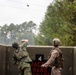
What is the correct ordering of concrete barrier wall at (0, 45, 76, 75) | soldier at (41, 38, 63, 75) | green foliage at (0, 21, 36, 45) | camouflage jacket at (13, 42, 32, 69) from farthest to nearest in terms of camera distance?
green foliage at (0, 21, 36, 45), concrete barrier wall at (0, 45, 76, 75), camouflage jacket at (13, 42, 32, 69), soldier at (41, 38, 63, 75)

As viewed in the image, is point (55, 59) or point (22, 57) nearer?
point (55, 59)

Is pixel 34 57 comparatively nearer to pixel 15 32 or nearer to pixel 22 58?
pixel 22 58

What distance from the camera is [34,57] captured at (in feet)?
34.7

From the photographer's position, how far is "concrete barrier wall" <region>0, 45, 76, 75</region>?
34.3 feet

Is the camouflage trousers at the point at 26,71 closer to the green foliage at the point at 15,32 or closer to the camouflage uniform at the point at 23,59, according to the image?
the camouflage uniform at the point at 23,59

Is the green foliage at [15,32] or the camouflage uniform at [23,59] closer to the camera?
the camouflage uniform at [23,59]

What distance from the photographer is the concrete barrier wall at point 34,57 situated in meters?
10.5

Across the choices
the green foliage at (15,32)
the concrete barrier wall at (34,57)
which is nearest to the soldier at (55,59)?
the concrete barrier wall at (34,57)

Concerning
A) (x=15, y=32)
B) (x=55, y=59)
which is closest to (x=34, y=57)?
(x=55, y=59)

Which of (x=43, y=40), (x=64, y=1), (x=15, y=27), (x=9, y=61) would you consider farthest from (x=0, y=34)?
(x=9, y=61)

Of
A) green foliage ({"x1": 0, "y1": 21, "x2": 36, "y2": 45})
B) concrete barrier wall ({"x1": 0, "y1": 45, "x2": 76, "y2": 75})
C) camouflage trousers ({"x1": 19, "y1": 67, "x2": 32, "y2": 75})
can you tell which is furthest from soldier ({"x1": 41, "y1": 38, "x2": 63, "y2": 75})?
green foliage ({"x1": 0, "y1": 21, "x2": 36, "y2": 45})

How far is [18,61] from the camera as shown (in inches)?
371

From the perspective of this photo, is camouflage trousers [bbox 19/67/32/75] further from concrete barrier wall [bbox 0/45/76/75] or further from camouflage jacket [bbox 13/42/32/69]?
concrete barrier wall [bbox 0/45/76/75]

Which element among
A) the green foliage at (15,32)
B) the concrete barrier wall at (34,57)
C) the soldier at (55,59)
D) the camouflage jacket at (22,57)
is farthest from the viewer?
the green foliage at (15,32)
